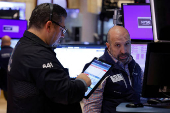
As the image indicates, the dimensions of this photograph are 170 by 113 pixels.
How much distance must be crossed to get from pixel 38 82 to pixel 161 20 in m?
0.85

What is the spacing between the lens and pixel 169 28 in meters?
1.57

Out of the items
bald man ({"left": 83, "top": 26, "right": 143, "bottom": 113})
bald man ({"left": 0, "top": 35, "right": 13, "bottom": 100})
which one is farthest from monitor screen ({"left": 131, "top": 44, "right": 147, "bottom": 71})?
bald man ({"left": 0, "top": 35, "right": 13, "bottom": 100})

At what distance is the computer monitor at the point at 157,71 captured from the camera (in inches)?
63.8

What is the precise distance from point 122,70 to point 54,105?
810 mm

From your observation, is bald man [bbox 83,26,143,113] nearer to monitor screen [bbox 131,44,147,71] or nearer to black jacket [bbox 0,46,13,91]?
monitor screen [bbox 131,44,147,71]

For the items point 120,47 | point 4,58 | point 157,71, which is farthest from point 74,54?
point 4,58

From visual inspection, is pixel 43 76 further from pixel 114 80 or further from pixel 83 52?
pixel 83 52

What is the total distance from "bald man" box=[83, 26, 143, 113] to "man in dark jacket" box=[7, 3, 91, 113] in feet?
1.47

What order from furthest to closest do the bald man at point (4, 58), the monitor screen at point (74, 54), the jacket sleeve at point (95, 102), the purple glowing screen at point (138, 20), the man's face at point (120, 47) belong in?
the bald man at point (4, 58) < the monitor screen at point (74, 54) < the purple glowing screen at point (138, 20) < the man's face at point (120, 47) < the jacket sleeve at point (95, 102)

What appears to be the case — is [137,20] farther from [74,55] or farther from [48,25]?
[48,25]

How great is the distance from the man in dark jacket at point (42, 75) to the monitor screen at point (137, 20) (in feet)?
3.86

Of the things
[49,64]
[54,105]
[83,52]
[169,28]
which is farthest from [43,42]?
[83,52]

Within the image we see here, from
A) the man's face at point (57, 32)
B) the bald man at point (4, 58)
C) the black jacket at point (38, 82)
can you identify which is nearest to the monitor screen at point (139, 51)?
the man's face at point (57, 32)

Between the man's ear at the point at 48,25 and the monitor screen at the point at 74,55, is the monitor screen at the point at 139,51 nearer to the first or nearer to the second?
the monitor screen at the point at 74,55
